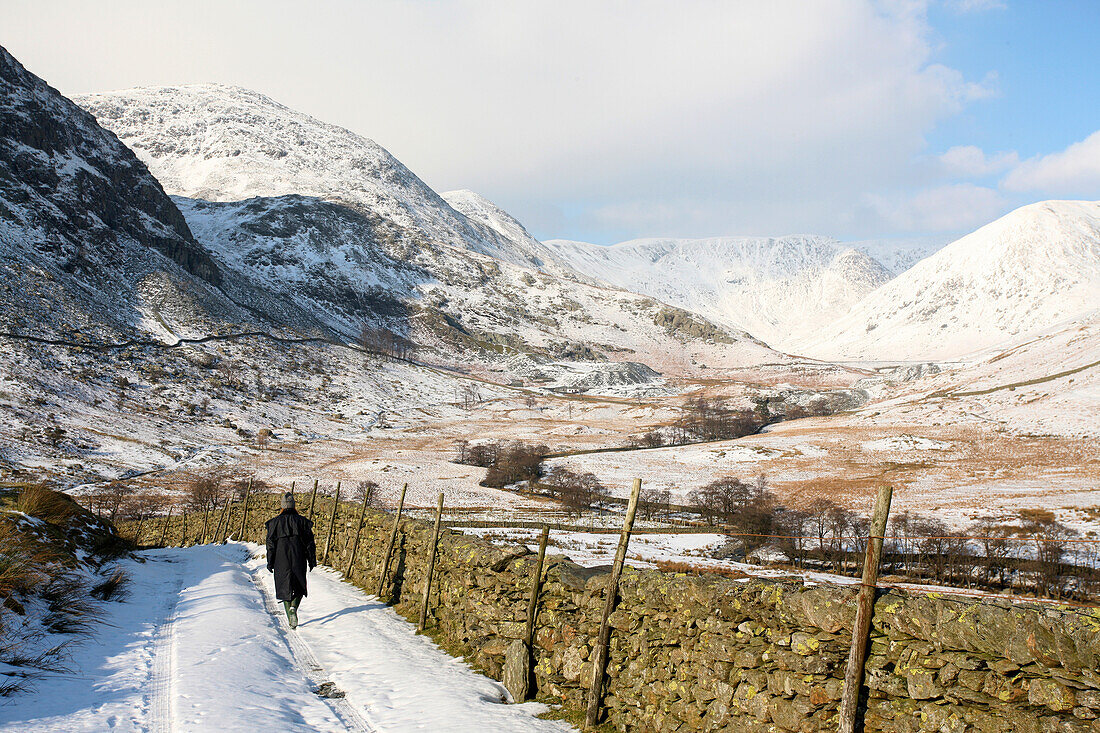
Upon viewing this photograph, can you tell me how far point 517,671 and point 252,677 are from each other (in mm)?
4068

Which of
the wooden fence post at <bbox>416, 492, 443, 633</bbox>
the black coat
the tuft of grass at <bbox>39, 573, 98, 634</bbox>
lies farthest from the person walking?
the tuft of grass at <bbox>39, 573, 98, 634</bbox>

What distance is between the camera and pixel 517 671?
33.1ft

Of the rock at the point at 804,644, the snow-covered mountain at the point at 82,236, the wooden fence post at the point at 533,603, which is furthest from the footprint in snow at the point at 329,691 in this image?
the snow-covered mountain at the point at 82,236

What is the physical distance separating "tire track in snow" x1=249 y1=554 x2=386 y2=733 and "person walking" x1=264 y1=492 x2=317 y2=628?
0.62 metres

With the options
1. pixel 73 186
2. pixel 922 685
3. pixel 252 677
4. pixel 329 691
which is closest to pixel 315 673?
pixel 329 691

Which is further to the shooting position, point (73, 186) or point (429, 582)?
point (73, 186)

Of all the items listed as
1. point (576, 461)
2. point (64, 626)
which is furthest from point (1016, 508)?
point (64, 626)

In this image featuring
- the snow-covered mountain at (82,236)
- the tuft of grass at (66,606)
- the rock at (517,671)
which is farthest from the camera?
the snow-covered mountain at (82,236)

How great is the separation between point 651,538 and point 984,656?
32136 millimetres

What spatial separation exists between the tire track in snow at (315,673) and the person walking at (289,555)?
2.02ft

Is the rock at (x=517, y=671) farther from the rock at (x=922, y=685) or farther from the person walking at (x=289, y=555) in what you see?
the rock at (x=922, y=685)

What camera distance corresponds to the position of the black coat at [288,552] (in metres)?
12.7

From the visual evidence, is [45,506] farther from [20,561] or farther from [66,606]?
[66,606]

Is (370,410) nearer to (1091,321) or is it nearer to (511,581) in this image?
(511,581)
